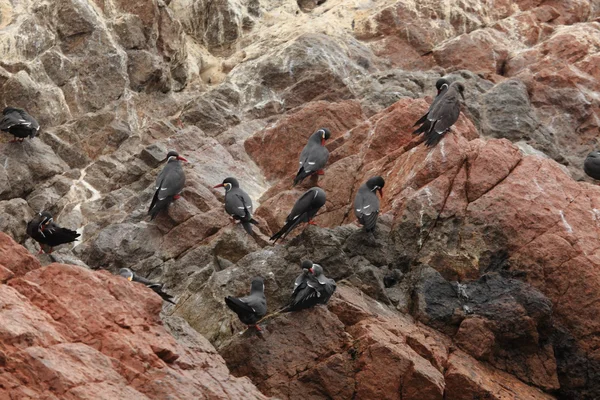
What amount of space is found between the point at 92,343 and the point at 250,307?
135 inches

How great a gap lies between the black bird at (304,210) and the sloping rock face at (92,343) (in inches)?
167

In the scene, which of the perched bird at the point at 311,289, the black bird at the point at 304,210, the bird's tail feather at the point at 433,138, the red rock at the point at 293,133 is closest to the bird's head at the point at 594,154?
the bird's tail feather at the point at 433,138

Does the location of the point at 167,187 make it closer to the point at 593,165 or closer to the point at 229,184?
the point at 229,184

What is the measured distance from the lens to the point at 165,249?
19.2m

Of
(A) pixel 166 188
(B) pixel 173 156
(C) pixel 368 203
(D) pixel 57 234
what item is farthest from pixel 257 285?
(B) pixel 173 156

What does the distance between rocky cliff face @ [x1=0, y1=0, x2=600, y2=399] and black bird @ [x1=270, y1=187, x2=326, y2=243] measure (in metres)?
0.63

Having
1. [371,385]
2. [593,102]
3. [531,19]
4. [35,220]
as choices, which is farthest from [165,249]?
[531,19]

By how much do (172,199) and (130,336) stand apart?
705 centimetres

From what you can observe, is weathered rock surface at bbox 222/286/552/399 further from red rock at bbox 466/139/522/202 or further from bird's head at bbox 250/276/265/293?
red rock at bbox 466/139/522/202

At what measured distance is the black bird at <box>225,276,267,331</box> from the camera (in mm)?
15320

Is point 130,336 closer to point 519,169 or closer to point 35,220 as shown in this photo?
point 35,220

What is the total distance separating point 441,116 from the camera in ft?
64.0

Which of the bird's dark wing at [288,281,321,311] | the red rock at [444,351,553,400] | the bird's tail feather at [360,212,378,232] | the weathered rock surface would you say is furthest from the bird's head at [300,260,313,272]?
the red rock at [444,351,553,400]

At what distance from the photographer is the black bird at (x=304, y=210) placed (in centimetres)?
1819
